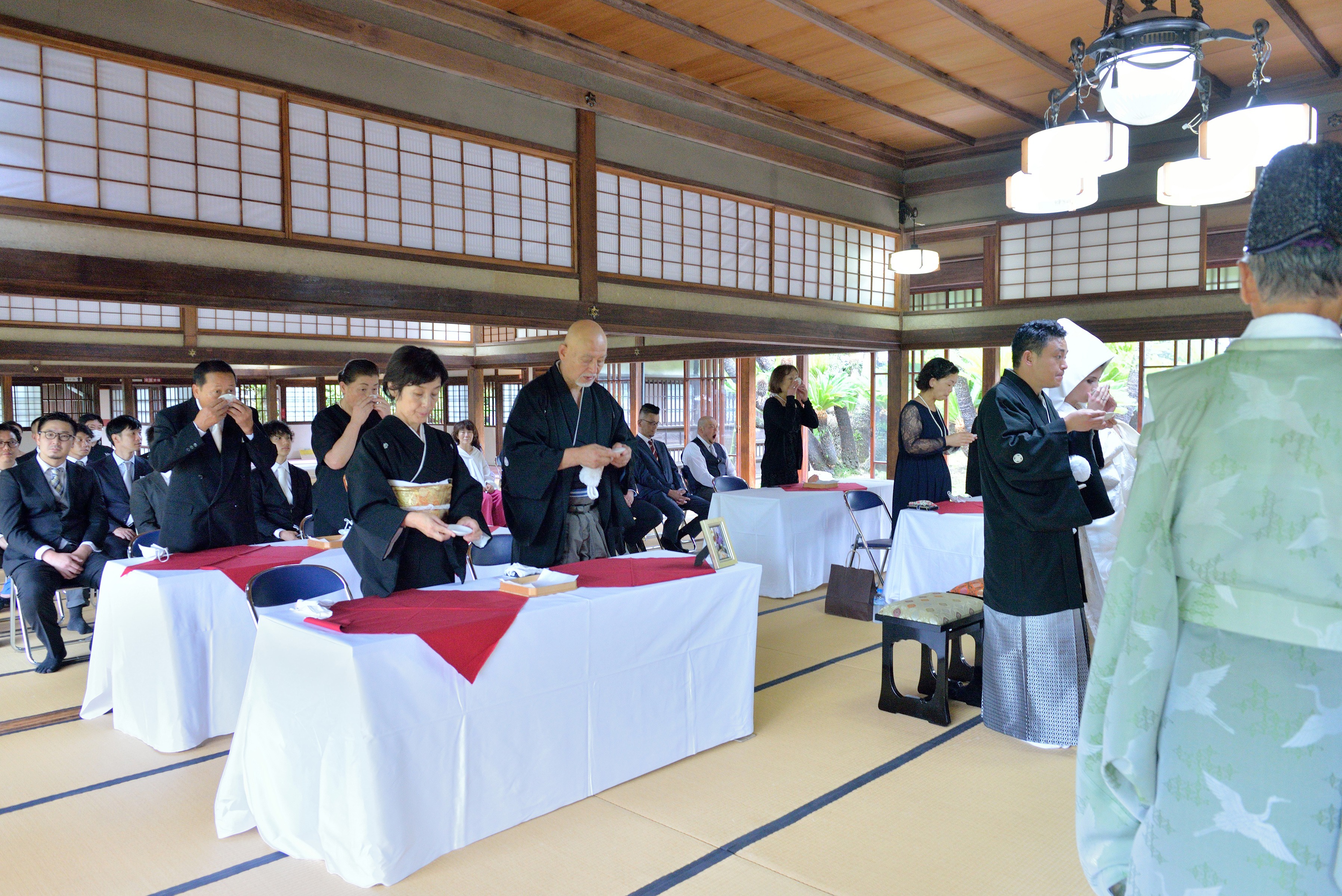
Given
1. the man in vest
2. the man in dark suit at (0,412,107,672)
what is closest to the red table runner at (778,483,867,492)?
the man in vest

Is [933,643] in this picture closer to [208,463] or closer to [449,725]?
[449,725]

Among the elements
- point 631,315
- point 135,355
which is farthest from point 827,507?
point 135,355

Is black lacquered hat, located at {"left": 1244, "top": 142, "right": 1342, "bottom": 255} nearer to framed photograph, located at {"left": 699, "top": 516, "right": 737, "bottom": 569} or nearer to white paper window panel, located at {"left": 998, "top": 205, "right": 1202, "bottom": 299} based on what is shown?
framed photograph, located at {"left": 699, "top": 516, "right": 737, "bottom": 569}

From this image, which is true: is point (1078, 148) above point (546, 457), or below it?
above

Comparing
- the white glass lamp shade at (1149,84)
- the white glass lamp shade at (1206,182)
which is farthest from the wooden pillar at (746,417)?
the white glass lamp shade at (1149,84)

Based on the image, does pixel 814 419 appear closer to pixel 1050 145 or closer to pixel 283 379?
pixel 1050 145

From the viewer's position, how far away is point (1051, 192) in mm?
4621

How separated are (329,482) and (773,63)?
14.6 feet

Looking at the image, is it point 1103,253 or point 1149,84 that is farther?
point 1103,253

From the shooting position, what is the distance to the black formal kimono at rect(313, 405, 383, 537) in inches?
175

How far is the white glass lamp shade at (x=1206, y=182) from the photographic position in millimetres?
4348

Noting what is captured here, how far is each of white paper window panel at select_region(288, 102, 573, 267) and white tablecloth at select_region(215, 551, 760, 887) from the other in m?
3.11

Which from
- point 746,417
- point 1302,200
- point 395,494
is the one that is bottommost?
point 395,494

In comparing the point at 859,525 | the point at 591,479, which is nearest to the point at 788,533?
the point at 859,525
